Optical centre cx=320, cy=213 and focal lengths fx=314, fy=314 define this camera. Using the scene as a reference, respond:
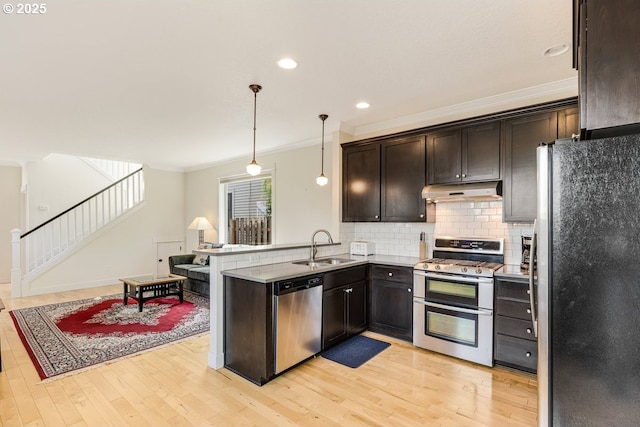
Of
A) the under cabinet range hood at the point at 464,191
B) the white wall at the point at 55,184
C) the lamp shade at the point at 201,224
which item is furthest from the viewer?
the lamp shade at the point at 201,224

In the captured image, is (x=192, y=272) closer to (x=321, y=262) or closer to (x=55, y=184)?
(x=321, y=262)

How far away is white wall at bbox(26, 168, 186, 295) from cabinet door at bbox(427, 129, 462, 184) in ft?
21.2

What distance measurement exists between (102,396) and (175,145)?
423cm

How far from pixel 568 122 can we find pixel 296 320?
316 cm

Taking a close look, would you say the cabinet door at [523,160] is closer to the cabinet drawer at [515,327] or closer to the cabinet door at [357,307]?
the cabinet drawer at [515,327]

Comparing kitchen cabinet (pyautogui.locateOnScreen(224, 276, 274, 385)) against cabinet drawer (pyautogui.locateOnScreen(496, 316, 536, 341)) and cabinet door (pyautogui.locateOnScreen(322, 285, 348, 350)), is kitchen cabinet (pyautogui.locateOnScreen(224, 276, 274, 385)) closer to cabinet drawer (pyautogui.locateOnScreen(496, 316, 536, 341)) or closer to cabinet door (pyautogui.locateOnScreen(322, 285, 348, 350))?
cabinet door (pyautogui.locateOnScreen(322, 285, 348, 350))

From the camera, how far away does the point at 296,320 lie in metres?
2.95

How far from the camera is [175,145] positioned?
18.6ft

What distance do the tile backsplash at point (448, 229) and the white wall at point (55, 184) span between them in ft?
21.7

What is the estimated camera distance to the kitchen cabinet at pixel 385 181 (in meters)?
3.90

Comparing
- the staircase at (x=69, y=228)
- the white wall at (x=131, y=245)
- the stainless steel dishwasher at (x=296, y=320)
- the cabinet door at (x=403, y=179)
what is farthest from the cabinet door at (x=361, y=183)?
the staircase at (x=69, y=228)

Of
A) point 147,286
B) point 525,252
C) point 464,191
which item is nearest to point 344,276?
point 464,191

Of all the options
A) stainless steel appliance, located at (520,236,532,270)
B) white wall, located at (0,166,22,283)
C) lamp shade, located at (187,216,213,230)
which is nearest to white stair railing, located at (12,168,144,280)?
lamp shade, located at (187,216,213,230)

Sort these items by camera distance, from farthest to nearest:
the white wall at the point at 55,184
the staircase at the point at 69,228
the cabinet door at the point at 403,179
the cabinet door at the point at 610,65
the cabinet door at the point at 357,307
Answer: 1. the white wall at the point at 55,184
2. the staircase at the point at 69,228
3. the cabinet door at the point at 403,179
4. the cabinet door at the point at 357,307
5. the cabinet door at the point at 610,65
